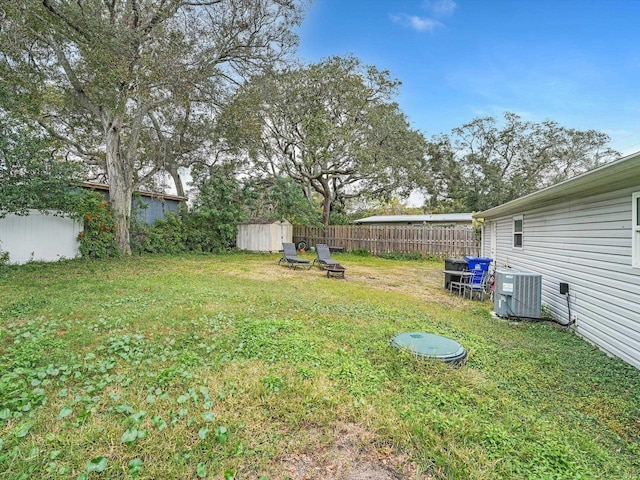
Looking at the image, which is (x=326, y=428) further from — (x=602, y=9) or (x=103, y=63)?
(x=602, y=9)

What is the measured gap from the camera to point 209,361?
10.2 feet

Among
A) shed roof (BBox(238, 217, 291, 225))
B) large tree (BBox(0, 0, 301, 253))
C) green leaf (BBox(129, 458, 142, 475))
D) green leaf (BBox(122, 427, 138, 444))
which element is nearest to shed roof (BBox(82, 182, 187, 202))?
large tree (BBox(0, 0, 301, 253))

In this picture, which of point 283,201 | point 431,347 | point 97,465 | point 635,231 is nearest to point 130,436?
point 97,465

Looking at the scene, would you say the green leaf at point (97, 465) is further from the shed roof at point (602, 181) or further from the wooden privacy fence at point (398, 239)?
the wooden privacy fence at point (398, 239)

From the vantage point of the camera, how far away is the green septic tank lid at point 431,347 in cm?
325

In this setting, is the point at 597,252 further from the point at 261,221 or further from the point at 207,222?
the point at 207,222

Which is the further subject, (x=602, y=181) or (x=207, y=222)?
(x=207, y=222)

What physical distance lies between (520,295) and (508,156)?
21.6 m

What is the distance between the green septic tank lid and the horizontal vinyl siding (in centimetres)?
211

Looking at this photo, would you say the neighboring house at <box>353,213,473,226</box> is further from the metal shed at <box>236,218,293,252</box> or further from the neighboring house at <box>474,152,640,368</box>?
the neighboring house at <box>474,152,640,368</box>

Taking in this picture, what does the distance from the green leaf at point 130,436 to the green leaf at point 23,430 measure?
23.1 inches

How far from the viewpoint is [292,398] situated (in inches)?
98.0

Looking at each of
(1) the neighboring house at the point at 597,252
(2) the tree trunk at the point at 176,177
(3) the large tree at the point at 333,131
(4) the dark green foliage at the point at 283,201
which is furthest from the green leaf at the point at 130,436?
(2) the tree trunk at the point at 176,177

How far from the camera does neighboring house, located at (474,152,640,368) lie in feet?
11.7
